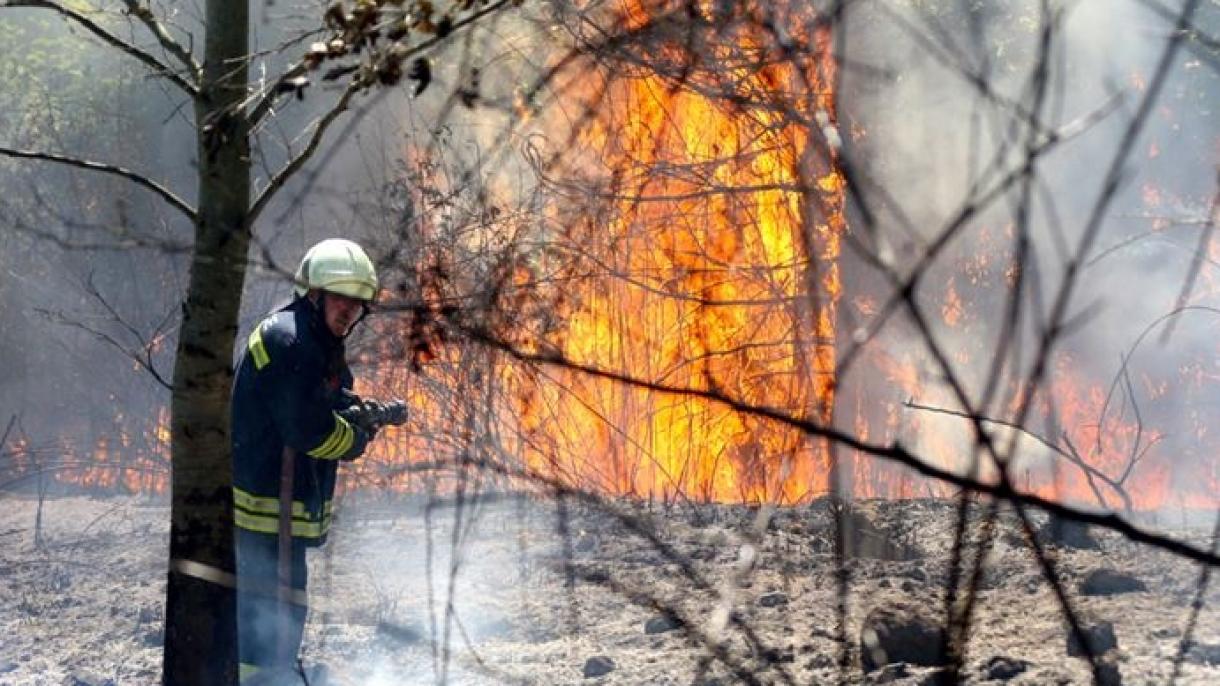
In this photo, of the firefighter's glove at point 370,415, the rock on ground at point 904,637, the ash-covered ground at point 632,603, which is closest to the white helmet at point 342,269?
the firefighter's glove at point 370,415

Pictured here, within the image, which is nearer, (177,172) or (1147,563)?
(1147,563)

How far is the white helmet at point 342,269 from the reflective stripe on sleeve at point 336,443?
52 centimetres

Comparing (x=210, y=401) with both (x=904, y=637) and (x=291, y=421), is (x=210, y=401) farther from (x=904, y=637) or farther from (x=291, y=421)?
(x=904, y=637)

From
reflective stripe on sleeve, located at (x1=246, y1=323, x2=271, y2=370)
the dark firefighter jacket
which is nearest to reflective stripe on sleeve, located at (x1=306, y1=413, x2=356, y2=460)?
the dark firefighter jacket

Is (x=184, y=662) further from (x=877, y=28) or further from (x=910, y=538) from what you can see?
(x=877, y=28)

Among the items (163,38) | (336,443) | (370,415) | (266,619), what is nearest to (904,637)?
(336,443)

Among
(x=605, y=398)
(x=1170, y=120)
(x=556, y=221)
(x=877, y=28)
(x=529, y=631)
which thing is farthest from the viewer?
(x=1170, y=120)

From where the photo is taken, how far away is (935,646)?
193 inches

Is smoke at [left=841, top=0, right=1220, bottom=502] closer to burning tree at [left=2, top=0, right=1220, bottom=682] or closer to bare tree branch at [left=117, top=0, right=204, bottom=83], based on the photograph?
burning tree at [left=2, top=0, right=1220, bottom=682]

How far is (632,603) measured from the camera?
439 cm

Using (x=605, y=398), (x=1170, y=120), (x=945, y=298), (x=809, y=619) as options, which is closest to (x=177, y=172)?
(x=605, y=398)

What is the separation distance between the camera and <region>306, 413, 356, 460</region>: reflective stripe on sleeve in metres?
5.86

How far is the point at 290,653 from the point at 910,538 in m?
3.19

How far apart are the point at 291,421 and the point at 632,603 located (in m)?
1.97
